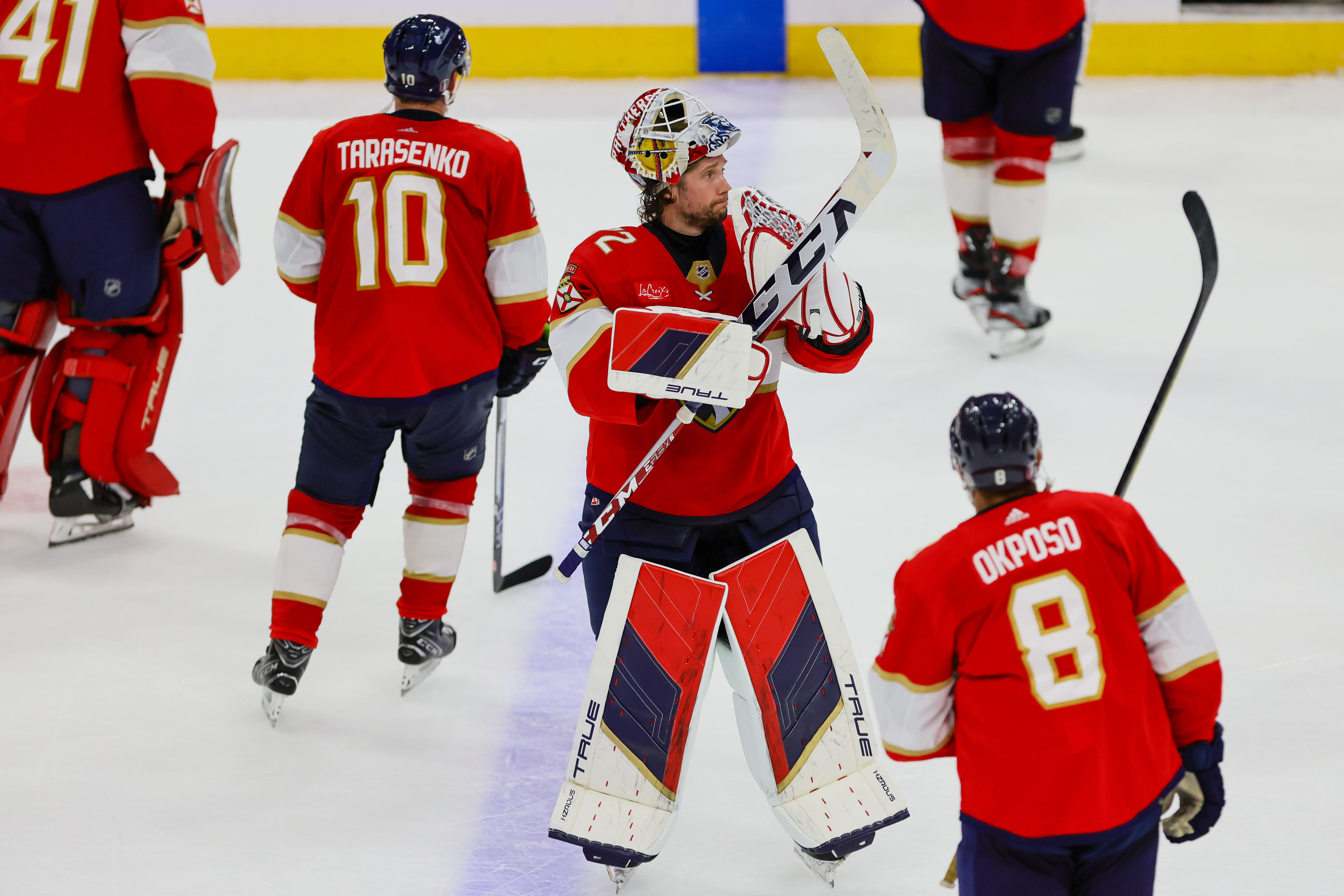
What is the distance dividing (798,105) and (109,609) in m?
4.67

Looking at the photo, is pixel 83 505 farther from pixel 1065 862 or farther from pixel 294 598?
pixel 1065 862

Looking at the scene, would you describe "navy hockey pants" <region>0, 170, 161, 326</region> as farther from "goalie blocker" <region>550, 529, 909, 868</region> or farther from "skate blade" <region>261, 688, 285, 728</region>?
"goalie blocker" <region>550, 529, 909, 868</region>

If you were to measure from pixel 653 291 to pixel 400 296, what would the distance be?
2.06 feet

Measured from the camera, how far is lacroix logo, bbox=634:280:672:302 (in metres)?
2.15

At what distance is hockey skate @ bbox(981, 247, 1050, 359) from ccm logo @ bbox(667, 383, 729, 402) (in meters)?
2.51

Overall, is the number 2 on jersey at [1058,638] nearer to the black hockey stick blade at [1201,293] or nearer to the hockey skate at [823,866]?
the black hockey stick blade at [1201,293]

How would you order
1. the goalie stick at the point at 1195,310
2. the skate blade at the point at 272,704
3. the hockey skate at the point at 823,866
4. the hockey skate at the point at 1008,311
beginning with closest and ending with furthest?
the goalie stick at the point at 1195,310, the hockey skate at the point at 823,866, the skate blade at the point at 272,704, the hockey skate at the point at 1008,311

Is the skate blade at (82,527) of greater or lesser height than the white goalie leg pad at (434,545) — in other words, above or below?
below

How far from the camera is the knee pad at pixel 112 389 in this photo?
345 cm

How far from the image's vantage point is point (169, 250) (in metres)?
3.43

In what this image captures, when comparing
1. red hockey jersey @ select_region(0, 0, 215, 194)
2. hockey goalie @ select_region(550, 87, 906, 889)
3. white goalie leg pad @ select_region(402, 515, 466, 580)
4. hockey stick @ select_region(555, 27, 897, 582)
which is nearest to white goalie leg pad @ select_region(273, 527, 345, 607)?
white goalie leg pad @ select_region(402, 515, 466, 580)

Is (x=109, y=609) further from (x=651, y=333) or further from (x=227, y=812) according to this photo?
(x=651, y=333)

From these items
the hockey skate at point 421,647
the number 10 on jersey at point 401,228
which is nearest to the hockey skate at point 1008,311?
the hockey skate at point 421,647

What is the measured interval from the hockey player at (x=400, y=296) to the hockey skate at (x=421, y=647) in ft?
0.53
